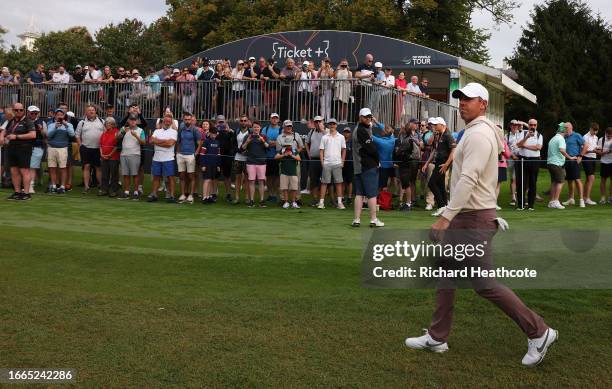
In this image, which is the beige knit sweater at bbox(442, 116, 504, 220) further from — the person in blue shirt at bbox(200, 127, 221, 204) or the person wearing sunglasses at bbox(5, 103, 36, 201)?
the person in blue shirt at bbox(200, 127, 221, 204)

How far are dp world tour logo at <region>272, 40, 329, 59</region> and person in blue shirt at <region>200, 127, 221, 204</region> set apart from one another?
857 centimetres

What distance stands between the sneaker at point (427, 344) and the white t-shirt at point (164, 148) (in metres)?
13.0

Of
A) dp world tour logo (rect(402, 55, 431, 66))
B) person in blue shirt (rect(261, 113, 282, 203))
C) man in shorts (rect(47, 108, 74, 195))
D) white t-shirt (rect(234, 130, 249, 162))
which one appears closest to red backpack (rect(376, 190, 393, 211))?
person in blue shirt (rect(261, 113, 282, 203))

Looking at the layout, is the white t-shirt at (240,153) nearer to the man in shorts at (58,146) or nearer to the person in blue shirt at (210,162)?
the person in blue shirt at (210,162)

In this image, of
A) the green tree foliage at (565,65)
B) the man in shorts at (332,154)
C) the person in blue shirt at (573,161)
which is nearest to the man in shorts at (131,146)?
the man in shorts at (332,154)

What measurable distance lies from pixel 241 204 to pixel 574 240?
459 inches

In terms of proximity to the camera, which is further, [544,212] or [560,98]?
[560,98]

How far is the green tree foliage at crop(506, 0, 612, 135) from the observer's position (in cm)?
4122

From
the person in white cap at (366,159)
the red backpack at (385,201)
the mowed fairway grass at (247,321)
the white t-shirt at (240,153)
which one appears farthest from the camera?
the white t-shirt at (240,153)

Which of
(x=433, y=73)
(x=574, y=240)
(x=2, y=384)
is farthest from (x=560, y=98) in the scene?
(x=2, y=384)

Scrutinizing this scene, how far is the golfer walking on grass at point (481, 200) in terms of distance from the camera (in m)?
5.42

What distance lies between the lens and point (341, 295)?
7676 millimetres

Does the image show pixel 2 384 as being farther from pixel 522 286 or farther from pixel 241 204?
pixel 241 204

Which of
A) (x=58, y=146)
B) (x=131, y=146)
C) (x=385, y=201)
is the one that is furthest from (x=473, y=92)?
(x=58, y=146)
